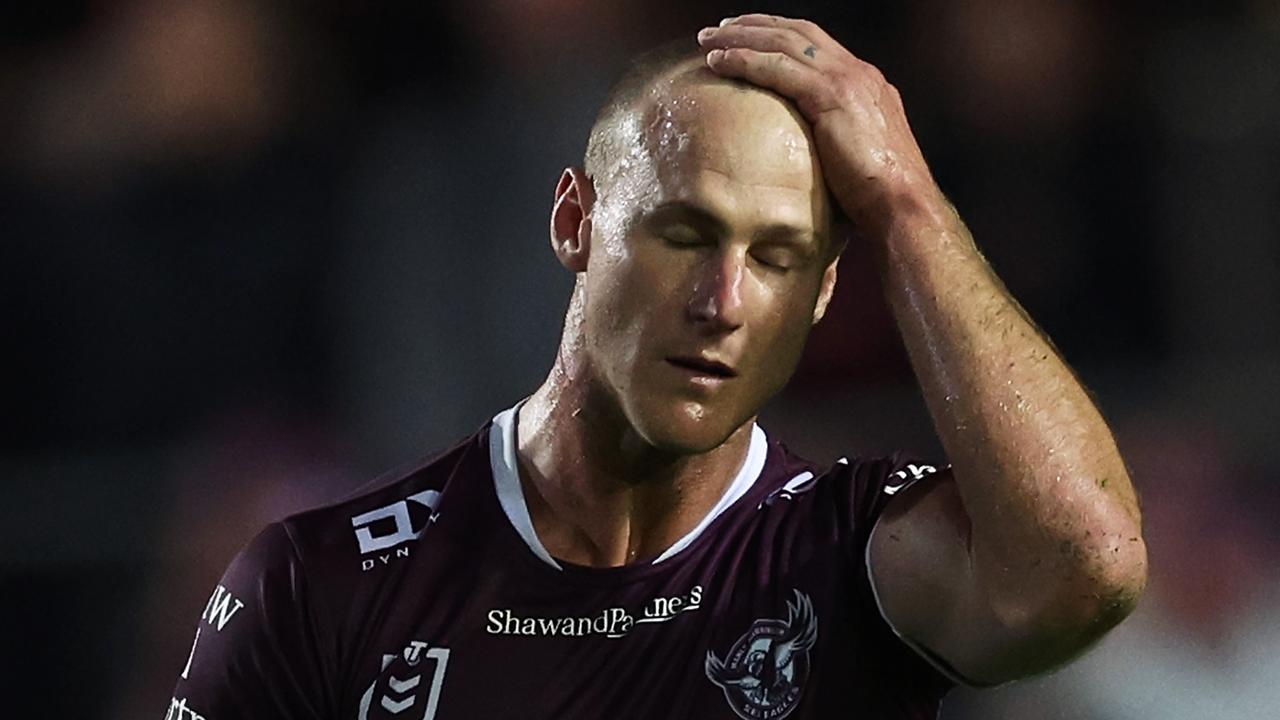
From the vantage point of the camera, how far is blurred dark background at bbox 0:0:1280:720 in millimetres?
4215

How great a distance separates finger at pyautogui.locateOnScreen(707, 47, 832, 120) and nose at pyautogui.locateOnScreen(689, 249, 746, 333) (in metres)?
0.21

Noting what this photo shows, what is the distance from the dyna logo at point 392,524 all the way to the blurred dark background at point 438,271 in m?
1.91

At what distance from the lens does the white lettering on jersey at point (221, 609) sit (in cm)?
223

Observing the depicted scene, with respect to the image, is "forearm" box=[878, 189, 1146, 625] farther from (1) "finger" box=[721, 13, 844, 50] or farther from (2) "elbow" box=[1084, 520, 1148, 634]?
(1) "finger" box=[721, 13, 844, 50]

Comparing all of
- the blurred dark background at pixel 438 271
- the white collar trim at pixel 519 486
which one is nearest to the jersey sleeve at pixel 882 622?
the white collar trim at pixel 519 486

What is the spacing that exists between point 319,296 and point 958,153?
5.52 ft

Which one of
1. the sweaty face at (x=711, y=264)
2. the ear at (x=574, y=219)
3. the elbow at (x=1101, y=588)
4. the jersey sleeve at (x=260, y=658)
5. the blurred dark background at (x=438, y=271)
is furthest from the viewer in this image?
the blurred dark background at (x=438, y=271)

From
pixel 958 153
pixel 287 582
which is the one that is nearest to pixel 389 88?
pixel 958 153

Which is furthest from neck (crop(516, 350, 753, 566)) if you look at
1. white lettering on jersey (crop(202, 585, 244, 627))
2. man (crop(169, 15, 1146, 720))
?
white lettering on jersey (crop(202, 585, 244, 627))

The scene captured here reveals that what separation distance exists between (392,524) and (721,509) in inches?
16.6

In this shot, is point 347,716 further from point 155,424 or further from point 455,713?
point 155,424

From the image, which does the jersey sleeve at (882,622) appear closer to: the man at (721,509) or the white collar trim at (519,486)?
the man at (721,509)

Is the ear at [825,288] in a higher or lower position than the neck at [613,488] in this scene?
higher

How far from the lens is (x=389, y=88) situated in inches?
188
